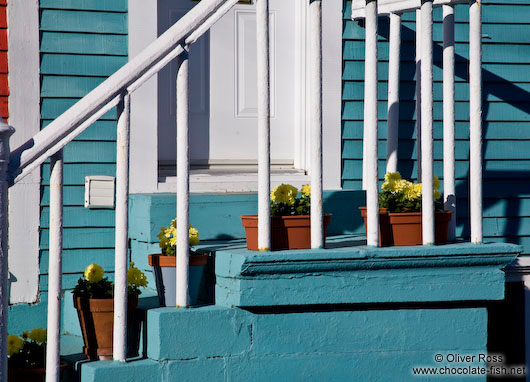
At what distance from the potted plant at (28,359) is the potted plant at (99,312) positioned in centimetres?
16

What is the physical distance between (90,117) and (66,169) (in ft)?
4.40

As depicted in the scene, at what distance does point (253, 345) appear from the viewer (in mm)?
3453

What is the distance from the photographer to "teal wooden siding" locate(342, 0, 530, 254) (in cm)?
507

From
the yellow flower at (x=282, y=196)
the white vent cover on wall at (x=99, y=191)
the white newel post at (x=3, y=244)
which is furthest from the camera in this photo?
the white vent cover on wall at (x=99, y=191)

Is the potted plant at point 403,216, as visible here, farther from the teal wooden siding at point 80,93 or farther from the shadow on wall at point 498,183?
the teal wooden siding at point 80,93

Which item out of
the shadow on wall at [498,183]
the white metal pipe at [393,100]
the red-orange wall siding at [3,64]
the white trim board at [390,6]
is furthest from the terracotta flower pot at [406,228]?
the red-orange wall siding at [3,64]

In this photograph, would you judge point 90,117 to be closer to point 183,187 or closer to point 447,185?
point 183,187

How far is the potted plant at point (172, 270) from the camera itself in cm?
354

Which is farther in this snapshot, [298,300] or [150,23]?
[150,23]

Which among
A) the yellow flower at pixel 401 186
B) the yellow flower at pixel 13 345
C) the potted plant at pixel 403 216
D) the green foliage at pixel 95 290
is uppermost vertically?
the yellow flower at pixel 401 186

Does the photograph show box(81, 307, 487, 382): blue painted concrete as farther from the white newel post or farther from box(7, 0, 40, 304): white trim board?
box(7, 0, 40, 304): white trim board

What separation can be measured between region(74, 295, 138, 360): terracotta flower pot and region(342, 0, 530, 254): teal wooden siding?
92.1 inches

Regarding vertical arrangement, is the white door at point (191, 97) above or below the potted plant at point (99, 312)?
above

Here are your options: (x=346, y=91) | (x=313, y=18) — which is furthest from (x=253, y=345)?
(x=346, y=91)
